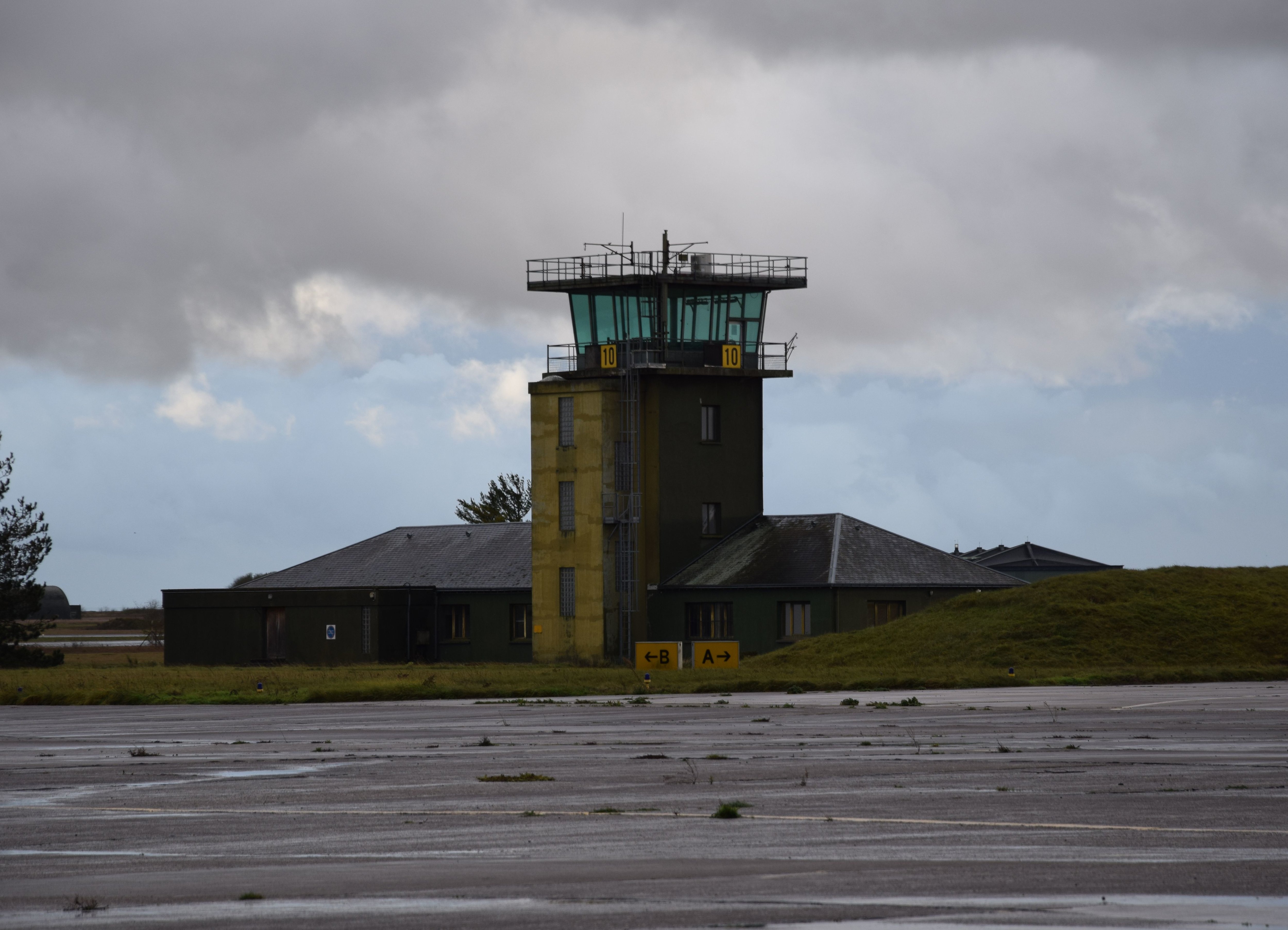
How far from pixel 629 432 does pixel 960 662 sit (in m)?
20.0

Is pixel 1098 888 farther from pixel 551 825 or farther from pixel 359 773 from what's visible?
pixel 359 773

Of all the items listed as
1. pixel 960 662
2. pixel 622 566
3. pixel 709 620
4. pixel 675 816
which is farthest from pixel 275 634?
pixel 675 816

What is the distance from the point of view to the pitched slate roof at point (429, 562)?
7781cm

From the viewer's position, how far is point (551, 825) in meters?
14.2

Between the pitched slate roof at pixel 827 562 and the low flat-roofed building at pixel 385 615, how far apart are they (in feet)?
30.4

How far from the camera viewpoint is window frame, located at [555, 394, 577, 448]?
2761 inches

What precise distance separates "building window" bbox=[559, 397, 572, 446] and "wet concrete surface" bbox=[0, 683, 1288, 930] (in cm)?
4294

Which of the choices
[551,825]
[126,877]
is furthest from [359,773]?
[126,877]

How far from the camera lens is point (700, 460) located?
71438 mm

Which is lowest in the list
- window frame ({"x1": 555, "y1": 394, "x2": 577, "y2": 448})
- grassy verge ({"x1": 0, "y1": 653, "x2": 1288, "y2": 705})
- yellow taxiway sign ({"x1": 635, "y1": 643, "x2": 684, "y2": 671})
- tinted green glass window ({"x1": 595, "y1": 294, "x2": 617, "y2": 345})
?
grassy verge ({"x1": 0, "y1": 653, "x2": 1288, "y2": 705})

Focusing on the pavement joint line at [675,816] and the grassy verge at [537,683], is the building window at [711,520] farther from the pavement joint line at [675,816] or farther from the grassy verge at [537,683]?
the pavement joint line at [675,816]

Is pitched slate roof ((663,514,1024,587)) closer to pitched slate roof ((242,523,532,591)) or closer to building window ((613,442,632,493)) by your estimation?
building window ((613,442,632,493))

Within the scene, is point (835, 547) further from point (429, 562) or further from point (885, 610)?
point (429, 562)

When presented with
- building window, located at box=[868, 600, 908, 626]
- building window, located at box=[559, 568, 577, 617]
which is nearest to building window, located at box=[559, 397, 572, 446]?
building window, located at box=[559, 568, 577, 617]
